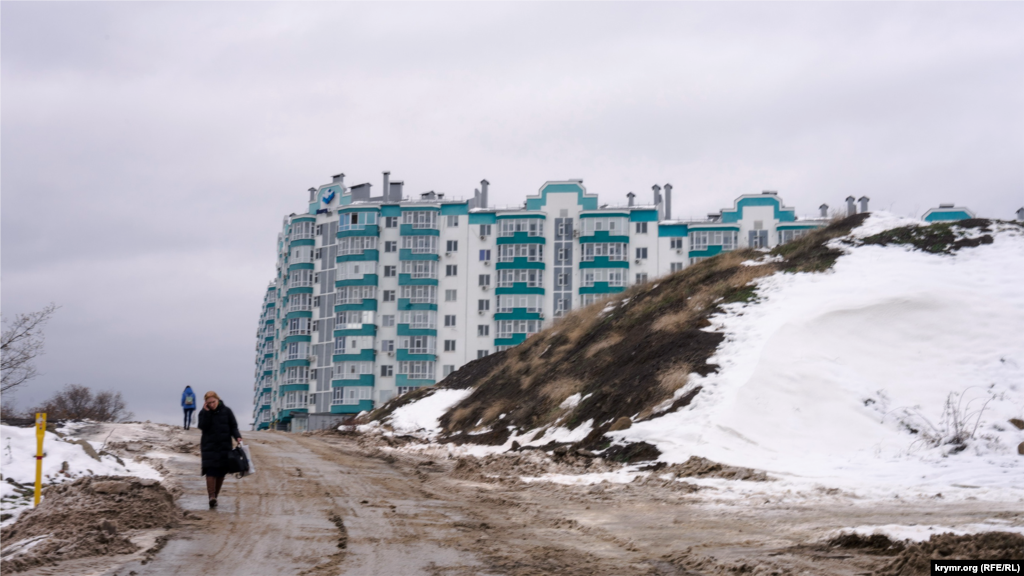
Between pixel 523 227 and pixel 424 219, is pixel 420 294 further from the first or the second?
pixel 523 227

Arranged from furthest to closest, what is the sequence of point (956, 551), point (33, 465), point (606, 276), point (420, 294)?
point (420, 294) < point (606, 276) < point (33, 465) < point (956, 551)

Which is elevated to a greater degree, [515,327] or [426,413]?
[515,327]

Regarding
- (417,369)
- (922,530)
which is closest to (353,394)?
(417,369)

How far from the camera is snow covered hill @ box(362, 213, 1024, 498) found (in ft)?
54.0

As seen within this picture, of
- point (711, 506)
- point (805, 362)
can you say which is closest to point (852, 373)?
point (805, 362)

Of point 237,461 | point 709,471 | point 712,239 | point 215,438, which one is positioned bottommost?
point 709,471

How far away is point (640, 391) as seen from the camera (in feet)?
72.9

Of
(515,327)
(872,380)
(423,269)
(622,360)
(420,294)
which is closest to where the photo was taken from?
(872,380)

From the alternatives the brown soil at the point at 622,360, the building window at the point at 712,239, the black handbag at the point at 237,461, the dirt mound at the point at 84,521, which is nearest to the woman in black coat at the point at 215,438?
the black handbag at the point at 237,461

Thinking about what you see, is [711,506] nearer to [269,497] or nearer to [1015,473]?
[1015,473]

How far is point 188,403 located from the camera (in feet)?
104

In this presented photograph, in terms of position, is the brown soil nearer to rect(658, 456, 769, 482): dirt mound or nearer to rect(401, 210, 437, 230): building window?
rect(658, 456, 769, 482): dirt mound

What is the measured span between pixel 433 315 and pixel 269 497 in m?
67.9

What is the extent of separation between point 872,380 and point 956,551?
45.9 ft
